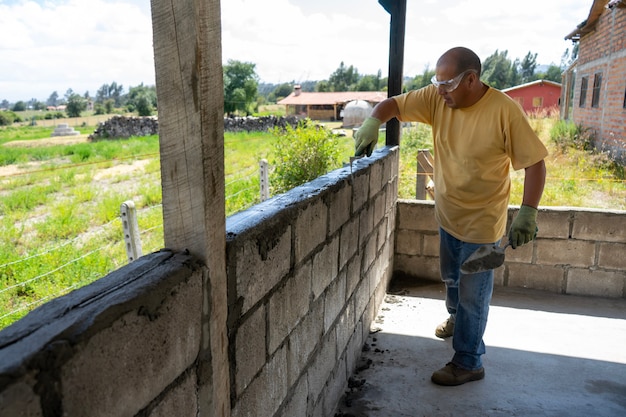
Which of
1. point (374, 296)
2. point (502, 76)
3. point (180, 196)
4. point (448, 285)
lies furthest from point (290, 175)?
point (502, 76)

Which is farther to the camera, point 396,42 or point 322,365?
point 396,42

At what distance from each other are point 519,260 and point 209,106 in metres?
4.04

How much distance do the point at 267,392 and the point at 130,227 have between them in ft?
9.91

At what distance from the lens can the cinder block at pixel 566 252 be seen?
427cm

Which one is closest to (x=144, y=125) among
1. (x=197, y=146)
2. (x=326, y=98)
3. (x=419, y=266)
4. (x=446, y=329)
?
(x=326, y=98)

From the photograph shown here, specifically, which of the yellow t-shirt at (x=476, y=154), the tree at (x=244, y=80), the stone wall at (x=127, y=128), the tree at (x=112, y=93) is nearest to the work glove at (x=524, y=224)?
the yellow t-shirt at (x=476, y=154)

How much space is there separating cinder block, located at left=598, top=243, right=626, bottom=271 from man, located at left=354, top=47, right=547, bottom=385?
6.23ft

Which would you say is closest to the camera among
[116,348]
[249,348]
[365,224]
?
[116,348]

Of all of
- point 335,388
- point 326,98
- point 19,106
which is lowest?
point 335,388

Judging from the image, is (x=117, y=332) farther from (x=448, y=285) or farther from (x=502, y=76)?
(x=502, y=76)

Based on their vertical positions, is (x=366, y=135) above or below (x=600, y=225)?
above

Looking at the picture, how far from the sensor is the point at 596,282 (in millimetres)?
4320

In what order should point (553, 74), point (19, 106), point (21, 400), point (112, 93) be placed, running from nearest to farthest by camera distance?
1. point (21, 400)
2. point (112, 93)
3. point (19, 106)
4. point (553, 74)

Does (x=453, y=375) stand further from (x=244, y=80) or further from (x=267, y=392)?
(x=244, y=80)
